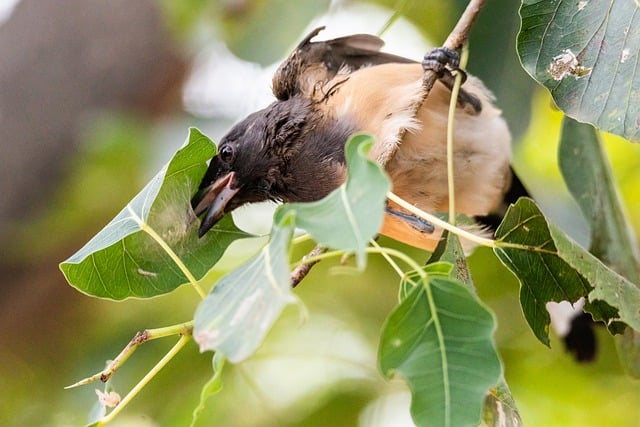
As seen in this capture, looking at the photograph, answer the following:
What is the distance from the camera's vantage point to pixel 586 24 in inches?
61.3

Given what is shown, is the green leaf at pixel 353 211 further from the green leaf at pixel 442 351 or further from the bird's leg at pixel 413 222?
the bird's leg at pixel 413 222

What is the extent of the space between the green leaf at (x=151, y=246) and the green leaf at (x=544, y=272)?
1.98 ft

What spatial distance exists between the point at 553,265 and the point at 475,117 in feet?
3.87

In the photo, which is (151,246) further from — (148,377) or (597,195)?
(597,195)

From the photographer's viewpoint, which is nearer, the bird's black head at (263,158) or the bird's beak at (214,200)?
the bird's beak at (214,200)

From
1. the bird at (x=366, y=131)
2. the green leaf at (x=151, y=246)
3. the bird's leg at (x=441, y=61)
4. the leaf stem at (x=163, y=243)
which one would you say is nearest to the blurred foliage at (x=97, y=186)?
the bird at (x=366, y=131)

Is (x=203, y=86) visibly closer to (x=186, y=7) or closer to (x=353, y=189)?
(x=186, y=7)

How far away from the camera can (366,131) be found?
2166 mm

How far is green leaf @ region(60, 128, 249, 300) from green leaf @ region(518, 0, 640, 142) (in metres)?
0.66

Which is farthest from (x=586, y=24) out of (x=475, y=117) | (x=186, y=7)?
(x=186, y=7)

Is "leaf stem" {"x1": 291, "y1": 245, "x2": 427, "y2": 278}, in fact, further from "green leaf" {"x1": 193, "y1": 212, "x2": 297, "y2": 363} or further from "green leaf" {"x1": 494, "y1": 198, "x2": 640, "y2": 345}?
"green leaf" {"x1": 494, "y1": 198, "x2": 640, "y2": 345}

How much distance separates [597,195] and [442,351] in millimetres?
1108

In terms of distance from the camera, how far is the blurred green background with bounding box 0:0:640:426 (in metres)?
2.94

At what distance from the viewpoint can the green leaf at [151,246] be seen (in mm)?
1639
